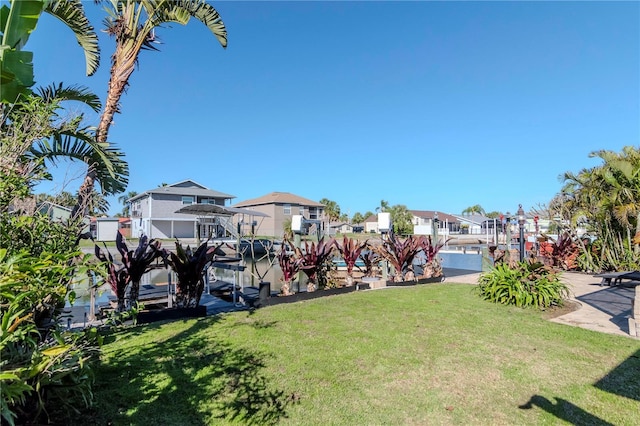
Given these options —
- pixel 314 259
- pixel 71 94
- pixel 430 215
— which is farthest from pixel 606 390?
pixel 430 215

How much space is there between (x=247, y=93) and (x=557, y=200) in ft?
53.1

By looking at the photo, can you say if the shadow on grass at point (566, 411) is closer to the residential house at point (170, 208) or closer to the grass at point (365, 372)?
the grass at point (365, 372)

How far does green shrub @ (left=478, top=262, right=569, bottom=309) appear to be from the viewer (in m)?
5.83

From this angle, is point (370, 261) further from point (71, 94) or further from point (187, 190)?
point (187, 190)

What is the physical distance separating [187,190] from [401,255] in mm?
28377

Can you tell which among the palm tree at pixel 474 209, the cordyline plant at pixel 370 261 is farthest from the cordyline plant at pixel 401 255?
the palm tree at pixel 474 209

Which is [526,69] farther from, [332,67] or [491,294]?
[491,294]

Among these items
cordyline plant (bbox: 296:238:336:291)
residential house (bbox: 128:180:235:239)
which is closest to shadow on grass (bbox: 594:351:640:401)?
cordyline plant (bbox: 296:238:336:291)

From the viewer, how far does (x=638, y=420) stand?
8.20 ft

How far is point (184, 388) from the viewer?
9.32ft

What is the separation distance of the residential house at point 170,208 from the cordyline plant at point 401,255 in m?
23.0

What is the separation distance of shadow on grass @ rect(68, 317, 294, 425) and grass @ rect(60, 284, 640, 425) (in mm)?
11

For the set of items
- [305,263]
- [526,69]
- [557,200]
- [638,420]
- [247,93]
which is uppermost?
[247,93]

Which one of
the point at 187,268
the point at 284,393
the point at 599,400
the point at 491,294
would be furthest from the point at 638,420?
the point at 187,268
